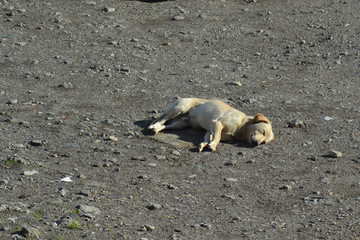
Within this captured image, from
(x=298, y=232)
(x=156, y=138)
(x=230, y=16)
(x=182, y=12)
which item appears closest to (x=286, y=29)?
(x=230, y=16)

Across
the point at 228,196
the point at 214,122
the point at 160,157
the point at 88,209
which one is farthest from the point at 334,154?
the point at 88,209

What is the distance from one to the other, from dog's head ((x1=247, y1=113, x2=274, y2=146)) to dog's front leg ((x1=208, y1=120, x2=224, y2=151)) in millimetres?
438

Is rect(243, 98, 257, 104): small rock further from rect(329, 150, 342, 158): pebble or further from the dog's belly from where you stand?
rect(329, 150, 342, 158): pebble

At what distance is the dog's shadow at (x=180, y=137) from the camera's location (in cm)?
957

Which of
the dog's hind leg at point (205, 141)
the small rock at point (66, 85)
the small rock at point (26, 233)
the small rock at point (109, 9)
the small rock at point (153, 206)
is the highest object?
the small rock at point (26, 233)

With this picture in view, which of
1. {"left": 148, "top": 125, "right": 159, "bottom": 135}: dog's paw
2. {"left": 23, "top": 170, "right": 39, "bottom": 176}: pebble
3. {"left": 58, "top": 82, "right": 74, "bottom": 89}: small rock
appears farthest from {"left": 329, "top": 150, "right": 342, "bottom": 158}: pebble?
{"left": 58, "top": 82, "right": 74, "bottom": 89}: small rock

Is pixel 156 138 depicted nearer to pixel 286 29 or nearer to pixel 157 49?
pixel 157 49

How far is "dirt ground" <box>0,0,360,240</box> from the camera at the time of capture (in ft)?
22.9

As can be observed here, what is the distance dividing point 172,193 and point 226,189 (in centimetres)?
73

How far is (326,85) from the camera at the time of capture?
40.3ft

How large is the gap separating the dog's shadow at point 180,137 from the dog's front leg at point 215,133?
0.25 m

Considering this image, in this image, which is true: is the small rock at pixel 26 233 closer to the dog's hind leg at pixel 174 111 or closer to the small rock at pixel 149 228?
the small rock at pixel 149 228

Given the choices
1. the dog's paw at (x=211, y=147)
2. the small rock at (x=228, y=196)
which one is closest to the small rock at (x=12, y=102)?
the dog's paw at (x=211, y=147)

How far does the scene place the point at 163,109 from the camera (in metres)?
10.9
